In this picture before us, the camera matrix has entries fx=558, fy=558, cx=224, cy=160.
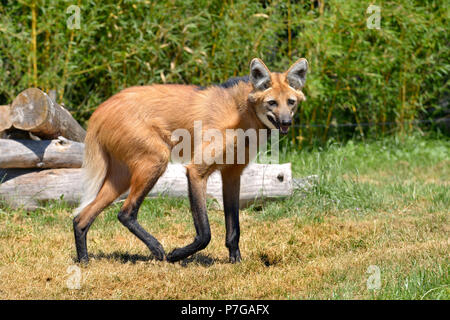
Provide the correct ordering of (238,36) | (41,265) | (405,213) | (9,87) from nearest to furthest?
(41,265) → (405,213) → (9,87) → (238,36)

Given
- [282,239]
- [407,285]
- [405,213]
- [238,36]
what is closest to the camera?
[407,285]

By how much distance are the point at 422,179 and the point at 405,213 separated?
4.86 feet

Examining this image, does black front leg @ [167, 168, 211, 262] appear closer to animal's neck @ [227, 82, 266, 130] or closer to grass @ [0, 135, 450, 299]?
grass @ [0, 135, 450, 299]

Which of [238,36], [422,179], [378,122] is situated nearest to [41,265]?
[238,36]

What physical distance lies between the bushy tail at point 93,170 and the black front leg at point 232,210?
2.68 feet

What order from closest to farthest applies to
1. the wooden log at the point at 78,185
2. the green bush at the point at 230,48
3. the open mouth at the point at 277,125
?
the open mouth at the point at 277,125 → the wooden log at the point at 78,185 → the green bush at the point at 230,48

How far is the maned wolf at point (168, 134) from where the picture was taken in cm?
349

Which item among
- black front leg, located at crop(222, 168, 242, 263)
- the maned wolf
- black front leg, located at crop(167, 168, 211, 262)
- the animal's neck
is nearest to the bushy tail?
the maned wolf

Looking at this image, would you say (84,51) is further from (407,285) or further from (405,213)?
(407,285)

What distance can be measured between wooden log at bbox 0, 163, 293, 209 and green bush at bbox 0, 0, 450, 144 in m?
1.20

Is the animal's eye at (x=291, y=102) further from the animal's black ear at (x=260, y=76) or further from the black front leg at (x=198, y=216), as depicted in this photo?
the black front leg at (x=198, y=216)

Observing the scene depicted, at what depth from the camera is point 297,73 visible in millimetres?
3527

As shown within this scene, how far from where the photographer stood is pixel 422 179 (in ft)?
19.8

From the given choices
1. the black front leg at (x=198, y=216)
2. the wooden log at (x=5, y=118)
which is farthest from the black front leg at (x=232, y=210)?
the wooden log at (x=5, y=118)
